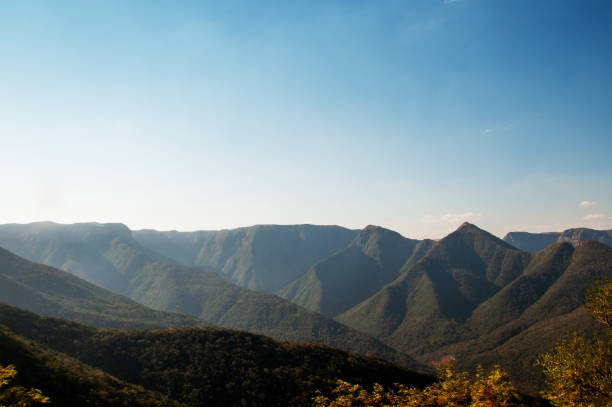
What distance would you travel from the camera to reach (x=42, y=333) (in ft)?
235

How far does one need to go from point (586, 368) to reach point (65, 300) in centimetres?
21788

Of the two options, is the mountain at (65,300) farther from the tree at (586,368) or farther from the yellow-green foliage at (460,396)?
the tree at (586,368)

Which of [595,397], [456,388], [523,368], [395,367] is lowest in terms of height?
[523,368]

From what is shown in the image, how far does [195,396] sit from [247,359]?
Answer: 16372 millimetres

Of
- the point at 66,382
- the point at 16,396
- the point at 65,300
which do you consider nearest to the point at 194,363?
the point at 66,382

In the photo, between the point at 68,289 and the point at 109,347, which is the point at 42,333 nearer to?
the point at 109,347

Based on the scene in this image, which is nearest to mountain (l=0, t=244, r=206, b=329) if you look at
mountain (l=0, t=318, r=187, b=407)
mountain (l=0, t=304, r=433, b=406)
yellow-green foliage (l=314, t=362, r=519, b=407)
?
mountain (l=0, t=304, r=433, b=406)

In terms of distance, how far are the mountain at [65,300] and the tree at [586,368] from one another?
175 m

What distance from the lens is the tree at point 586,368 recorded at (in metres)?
25.8

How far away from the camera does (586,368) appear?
2952 centimetres

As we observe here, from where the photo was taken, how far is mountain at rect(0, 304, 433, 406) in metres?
60.7

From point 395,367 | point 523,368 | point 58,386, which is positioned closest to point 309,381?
point 395,367

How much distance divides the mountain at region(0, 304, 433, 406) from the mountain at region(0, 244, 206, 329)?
9081cm

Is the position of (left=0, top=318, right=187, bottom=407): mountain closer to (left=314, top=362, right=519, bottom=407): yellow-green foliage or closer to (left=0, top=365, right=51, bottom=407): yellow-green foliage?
(left=0, top=365, right=51, bottom=407): yellow-green foliage
